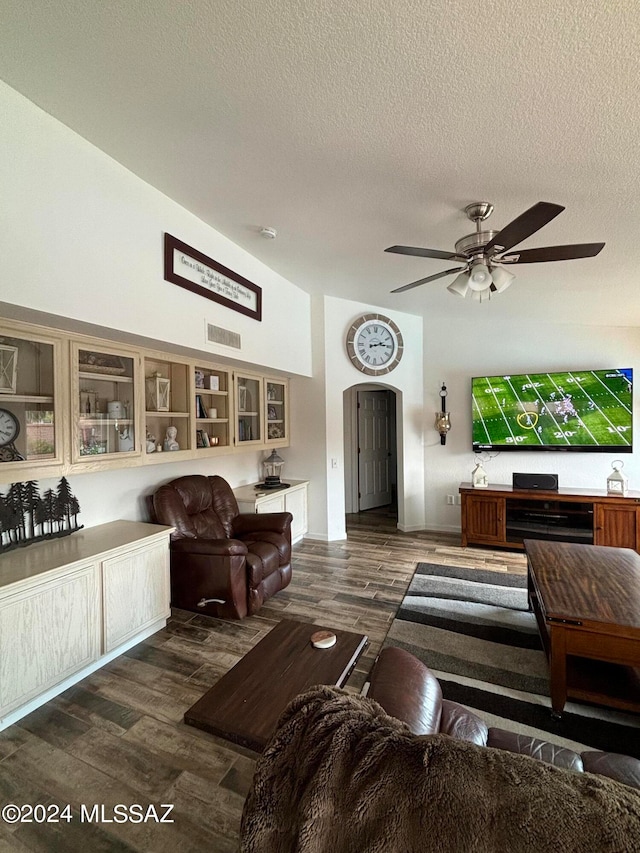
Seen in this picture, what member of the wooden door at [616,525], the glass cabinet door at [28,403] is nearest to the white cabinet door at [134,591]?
the glass cabinet door at [28,403]

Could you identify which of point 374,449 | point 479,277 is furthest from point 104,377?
point 374,449

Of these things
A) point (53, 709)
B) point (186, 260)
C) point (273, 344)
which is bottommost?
point (53, 709)

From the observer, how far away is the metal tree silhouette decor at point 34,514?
223cm

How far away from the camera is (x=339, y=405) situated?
187 inches

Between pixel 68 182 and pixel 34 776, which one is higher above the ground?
pixel 68 182

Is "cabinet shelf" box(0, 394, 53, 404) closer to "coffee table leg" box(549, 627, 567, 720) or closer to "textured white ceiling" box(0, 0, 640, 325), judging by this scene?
"textured white ceiling" box(0, 0, 640, 325)

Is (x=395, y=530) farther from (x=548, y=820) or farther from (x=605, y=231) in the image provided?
(x=548, y=820)

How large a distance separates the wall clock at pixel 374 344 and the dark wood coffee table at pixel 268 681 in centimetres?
350

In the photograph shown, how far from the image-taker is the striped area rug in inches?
71.1

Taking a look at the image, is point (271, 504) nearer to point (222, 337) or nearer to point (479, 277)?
point (222, 337)

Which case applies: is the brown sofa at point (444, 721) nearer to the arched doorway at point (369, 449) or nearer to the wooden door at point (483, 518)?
the wooden door at point (483, 518)

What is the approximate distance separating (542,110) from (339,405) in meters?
3.43

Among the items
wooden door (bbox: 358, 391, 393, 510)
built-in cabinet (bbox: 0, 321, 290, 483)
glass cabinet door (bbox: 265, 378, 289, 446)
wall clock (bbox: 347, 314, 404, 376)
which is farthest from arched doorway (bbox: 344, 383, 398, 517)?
built-in cabinet (bbox: 0, 321, 290, 483)

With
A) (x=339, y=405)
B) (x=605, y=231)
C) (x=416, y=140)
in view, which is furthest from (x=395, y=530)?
(x=416, y=140)
